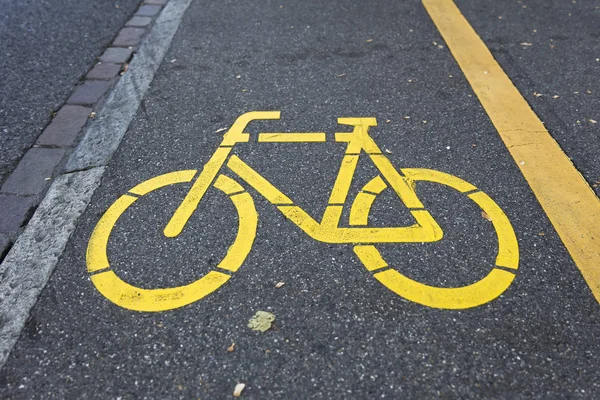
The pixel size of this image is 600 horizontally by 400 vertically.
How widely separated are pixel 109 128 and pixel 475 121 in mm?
2552

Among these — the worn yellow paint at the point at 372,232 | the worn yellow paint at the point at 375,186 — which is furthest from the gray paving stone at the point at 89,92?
the worn yellow paint at the point at 375,186

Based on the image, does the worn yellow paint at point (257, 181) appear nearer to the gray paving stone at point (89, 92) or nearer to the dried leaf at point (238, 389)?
the dried leaf at point (238, 389)

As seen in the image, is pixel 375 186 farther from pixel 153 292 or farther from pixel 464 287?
pixel 153 292

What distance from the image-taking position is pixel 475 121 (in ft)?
12.3

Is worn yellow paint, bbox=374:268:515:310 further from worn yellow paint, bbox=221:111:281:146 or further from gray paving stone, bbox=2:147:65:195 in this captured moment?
gray paving stone, bbox=2:147:65:195

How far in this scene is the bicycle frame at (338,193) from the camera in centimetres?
277

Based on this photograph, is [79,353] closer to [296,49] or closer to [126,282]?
[126,282]

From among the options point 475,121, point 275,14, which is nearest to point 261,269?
point 475,121

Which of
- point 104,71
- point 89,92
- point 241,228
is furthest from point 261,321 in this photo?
point 104,71

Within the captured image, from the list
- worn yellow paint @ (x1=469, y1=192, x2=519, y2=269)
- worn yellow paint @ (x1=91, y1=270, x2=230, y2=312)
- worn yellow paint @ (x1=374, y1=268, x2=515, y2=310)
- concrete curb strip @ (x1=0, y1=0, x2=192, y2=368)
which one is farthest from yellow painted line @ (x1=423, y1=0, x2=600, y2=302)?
concrete curb strip @ (x1=0, y1=0, x2=192, y2=368)

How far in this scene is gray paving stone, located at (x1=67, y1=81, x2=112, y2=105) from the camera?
408cm

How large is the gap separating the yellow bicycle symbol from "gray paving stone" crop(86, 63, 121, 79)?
4.96 feet

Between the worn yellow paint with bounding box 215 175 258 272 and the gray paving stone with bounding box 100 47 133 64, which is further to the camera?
the gray paving stone with bounding box 100 47 133 64

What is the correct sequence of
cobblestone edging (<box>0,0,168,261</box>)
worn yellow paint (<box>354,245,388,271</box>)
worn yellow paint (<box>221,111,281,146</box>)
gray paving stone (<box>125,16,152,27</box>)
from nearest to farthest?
worn yellow paint (<box>354,245,388,271</box>) < cobblestone edging (<box>0,0,168,261</box>) < worn yellow paint (<box>221,111,281,146</box>) < gray paving stone (<box>125,16,152,27</box>)
